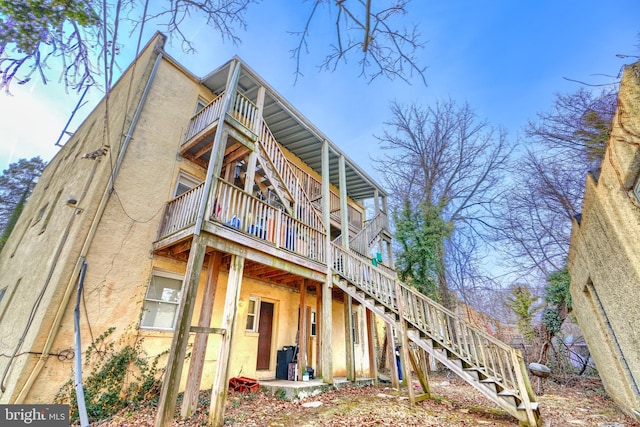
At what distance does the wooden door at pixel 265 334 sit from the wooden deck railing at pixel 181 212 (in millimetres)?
3869

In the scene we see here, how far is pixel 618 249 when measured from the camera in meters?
3.91

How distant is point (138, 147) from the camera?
7.30 m

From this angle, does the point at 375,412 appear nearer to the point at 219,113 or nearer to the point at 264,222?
the point at 264,222

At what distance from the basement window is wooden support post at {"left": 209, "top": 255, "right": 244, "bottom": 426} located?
1.93 meters

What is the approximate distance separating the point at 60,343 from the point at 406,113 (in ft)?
67.0

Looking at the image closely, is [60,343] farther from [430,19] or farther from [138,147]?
[430,19]

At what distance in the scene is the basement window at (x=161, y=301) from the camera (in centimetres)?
649

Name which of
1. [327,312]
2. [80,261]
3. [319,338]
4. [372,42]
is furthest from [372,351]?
[372,42]

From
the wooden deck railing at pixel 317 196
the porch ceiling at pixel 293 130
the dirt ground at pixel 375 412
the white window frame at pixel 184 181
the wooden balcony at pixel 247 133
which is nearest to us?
the dirt ground at pixel 375 412

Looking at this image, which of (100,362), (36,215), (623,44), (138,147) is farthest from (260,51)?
(36,215)

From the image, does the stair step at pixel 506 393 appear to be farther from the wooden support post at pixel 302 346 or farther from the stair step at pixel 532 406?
the wooden support post at pixel 302 346

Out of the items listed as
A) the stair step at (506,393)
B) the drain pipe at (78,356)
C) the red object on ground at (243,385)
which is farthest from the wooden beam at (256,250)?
the stair step at (506,393)

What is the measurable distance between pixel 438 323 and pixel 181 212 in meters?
6.66

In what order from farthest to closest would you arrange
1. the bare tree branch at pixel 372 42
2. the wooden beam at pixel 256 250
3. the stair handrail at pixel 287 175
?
the stair handrail at pixel 287 175 < the wooden beam at pixel 256 250 < the bare tree branch at pixel 372 42
